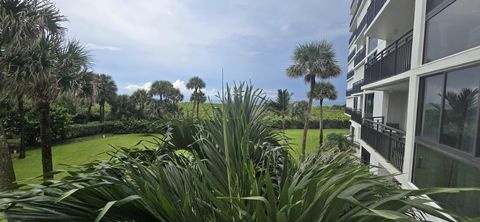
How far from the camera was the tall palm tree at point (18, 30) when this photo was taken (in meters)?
8.27

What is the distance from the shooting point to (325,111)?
52.5 m

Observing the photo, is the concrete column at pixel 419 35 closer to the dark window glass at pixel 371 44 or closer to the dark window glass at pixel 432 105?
the dark window glass at pixel 432 105

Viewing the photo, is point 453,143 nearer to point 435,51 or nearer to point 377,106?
point 435,51

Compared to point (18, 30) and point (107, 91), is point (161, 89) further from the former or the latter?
point (18, 30)

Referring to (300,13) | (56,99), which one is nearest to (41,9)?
(56,99)

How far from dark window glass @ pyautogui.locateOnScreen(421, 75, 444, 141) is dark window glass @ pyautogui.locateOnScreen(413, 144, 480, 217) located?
1.29ft

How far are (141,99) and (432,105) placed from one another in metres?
41.2

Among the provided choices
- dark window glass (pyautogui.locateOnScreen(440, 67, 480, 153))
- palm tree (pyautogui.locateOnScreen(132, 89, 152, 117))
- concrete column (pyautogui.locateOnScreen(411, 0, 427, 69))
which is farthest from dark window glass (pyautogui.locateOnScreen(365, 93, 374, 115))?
palm tree (pyautogui.locateOnScreen(132, 89, 152, 117))

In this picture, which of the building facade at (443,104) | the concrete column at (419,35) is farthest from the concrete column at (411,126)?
the concrete column at (419,35)

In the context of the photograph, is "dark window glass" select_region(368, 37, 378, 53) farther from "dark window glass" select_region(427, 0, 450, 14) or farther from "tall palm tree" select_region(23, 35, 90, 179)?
"tall palm tree" select_region(23, 35, 90, 179)

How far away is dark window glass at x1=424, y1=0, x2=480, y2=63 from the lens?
12.8 feet

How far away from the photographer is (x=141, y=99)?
41031 mm

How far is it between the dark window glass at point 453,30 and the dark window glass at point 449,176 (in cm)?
190

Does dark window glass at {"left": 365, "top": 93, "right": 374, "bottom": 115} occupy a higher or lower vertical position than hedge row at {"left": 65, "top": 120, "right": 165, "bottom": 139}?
higher
